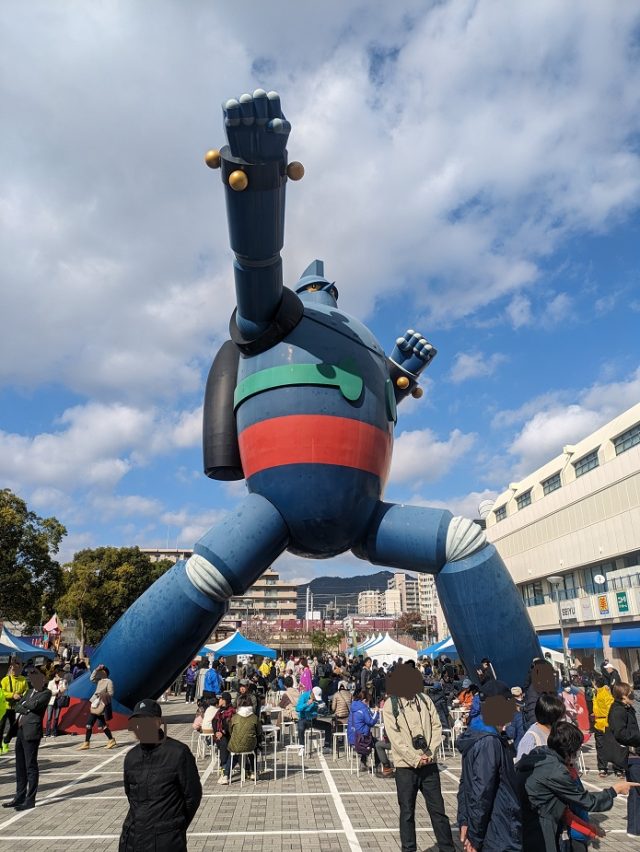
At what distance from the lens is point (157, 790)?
3.38 metres

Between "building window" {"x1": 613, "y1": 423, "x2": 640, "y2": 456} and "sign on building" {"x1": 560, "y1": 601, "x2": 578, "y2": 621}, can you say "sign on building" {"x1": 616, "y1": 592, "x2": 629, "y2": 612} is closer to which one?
"sign on building" {"x1": 560, "y1": 601, "x2": 578, "y2": 621}

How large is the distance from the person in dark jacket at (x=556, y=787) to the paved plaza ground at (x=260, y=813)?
2.49 m

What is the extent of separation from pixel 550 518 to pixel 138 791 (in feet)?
117

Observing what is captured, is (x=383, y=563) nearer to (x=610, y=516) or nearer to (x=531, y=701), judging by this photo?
(x=531, y=701)

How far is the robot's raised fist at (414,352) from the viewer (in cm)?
1189

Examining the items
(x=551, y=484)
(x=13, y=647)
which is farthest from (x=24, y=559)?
(x=551, y=484)

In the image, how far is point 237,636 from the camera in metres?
25.0

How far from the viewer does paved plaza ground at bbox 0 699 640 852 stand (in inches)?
225

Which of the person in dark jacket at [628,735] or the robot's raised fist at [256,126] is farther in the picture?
the robot's raised fist at [256,126]

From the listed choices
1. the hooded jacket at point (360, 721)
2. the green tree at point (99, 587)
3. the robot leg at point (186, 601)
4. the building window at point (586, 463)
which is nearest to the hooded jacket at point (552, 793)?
the hooded jacket at point (360, 721)

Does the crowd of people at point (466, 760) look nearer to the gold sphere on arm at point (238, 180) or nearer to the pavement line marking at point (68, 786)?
the pavement line marking at point (68, 786)

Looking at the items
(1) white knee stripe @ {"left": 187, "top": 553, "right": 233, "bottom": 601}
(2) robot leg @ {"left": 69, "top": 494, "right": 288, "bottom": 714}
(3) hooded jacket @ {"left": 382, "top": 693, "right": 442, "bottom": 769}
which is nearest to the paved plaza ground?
(3) hooded jacket @ {"left": 382, "top": 693, "right": 442, "bottom": 769}

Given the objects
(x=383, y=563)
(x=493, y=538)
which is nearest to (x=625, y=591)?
(x=493, y=538)

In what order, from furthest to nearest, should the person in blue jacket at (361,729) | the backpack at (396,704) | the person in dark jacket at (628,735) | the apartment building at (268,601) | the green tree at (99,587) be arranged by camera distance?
the apartment building at (268,601), the green tree at (99,587), the person in blue jacket at (361,729), the person in dark jacket at (628,735), the backpack at (396,704)
